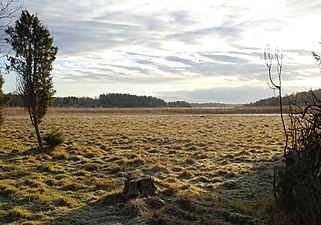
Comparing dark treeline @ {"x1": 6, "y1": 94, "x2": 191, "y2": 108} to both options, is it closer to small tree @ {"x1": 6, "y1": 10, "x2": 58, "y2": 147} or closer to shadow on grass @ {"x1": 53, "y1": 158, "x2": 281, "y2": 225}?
small tree @ {"x1": 6, "y1": 10, "x2": 58, "y2": 147}

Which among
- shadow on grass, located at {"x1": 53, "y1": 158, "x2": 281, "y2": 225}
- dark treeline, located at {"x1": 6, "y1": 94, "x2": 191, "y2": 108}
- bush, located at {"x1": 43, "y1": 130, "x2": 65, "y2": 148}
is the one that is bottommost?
shadow on grass, located at {"x1": 53, "y1": 158, "x2": 281, "y2": 225}

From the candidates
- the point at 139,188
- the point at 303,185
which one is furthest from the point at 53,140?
the point at 303,185

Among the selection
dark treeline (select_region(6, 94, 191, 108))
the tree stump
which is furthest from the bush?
dark treeline (select_region(6, 94, 191, 108))

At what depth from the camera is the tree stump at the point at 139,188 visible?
27.1ft

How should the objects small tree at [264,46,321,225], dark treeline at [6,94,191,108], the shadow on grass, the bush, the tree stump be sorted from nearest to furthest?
small tree at [264,46,321,225]
the shadow on grass
the tree stump
the bush
dark treeline at [6,94,191,108]

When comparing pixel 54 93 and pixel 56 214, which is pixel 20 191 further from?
pixel 54 93

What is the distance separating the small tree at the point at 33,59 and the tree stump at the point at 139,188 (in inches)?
363

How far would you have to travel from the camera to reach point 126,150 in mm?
16938

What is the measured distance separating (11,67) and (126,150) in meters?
6.45

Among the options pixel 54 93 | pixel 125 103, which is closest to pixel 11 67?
pixel 54 93

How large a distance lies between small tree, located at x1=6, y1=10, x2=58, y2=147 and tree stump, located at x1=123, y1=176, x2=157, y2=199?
9.22 metres

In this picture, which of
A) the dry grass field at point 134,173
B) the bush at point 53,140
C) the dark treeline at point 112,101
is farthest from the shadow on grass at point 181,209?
the dark treeline at point 112,101

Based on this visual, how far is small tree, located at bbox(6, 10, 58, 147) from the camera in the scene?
16.2 meters

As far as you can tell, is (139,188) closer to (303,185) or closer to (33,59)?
(303,185)
